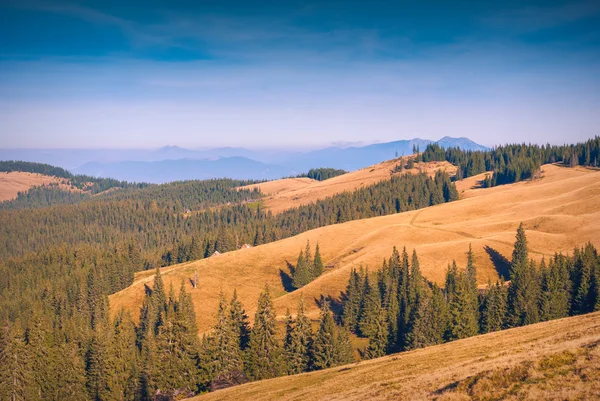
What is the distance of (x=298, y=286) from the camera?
399 ft

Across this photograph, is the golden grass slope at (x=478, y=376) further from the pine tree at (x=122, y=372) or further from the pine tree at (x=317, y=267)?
the pine tree at (x=317, y=267)

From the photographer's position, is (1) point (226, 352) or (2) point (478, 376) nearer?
(2) point (478, 376)

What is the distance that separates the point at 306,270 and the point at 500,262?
5503 cm

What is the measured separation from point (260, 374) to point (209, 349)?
8491 mm

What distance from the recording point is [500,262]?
114312 millimetres

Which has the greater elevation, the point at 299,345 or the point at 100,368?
the point at 299,345

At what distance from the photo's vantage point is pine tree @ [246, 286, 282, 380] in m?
60.9

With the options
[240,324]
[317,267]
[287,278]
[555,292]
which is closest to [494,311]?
[555,292]

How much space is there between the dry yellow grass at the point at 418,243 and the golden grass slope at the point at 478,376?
51919mm

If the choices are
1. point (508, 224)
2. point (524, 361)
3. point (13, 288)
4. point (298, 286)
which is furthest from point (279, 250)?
point (524, 361)

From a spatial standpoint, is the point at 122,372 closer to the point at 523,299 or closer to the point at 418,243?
the point at 523,299

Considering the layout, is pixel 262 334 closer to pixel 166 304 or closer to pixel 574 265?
pixel 166 304

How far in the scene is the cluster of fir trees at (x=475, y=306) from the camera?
67.9 metres

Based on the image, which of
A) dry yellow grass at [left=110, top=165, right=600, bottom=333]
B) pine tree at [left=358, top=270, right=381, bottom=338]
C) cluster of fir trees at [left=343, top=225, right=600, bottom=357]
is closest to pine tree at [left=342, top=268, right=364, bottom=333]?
cluster of fir trees at [left=343, top=225, right=600, bottom=357]
